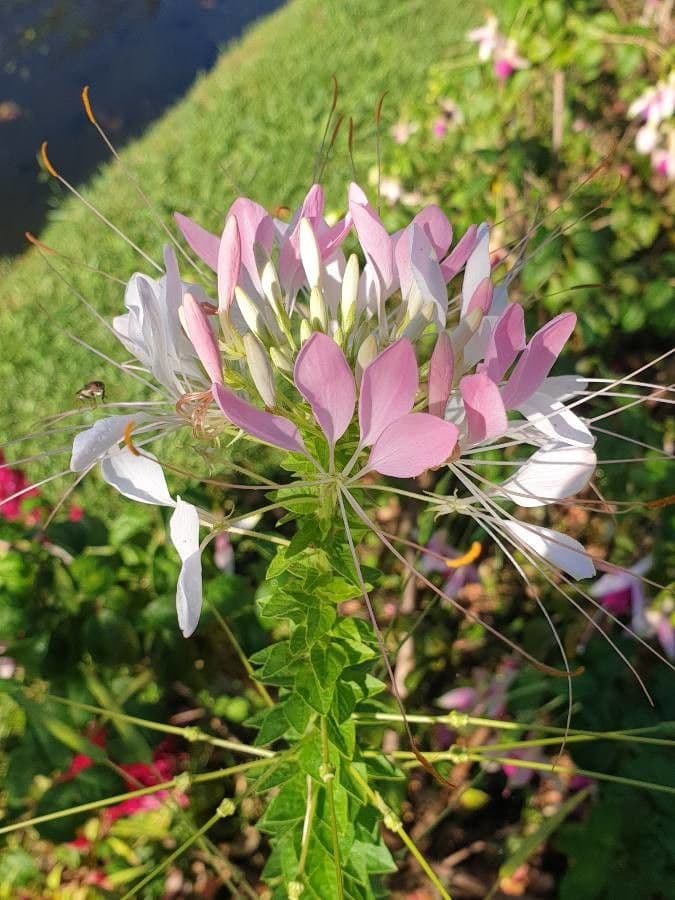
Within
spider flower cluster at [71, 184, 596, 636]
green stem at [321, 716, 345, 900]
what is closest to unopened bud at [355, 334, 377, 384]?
spider flower cluster at [71, 184, 596, 636]

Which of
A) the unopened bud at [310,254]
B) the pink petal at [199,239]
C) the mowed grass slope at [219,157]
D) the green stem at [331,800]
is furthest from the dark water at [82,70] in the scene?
the green stem at [331,800]

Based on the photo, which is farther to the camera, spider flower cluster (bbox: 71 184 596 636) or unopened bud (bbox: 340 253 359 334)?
unopened bud (bbox: 340 253 359 334)

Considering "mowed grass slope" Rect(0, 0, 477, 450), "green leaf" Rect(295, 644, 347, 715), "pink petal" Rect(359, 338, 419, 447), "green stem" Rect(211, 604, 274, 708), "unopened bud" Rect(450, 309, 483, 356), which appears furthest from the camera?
"mowed grass slope" Rect(0, 0, 477, 450)

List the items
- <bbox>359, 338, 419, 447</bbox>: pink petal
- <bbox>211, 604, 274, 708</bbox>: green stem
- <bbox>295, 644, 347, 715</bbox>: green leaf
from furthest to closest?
<bbox>211, 604, 274, 708</bbox>: green stem, <bbox>295, 644, 347, 715</bbox>: green leaf, <bbox>359, 338, 419, 447</bbox>: pink petal

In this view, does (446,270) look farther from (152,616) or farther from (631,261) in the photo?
(631,261)

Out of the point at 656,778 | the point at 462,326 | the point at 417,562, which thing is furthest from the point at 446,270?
the point at 417,562

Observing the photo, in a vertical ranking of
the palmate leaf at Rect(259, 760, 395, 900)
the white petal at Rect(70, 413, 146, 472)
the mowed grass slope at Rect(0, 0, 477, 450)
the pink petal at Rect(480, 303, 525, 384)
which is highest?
the white petal at Rect(70, 413, 146, 472)

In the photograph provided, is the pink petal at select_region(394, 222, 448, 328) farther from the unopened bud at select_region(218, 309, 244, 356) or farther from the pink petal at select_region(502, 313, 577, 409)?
the unopened bud at select_region(218, 309, 244, 356)
